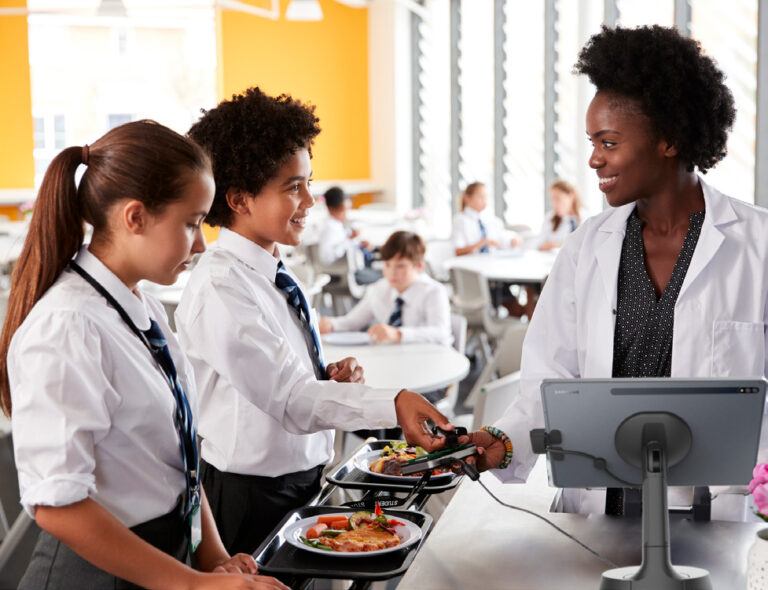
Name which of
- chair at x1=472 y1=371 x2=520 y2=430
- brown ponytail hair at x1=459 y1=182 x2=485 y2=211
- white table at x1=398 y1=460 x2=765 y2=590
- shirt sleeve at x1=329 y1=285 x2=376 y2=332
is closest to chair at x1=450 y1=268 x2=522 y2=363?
shirt sleeve at x1=329 y1=285 x2=376 y2=332

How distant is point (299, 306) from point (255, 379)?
0.29 meters

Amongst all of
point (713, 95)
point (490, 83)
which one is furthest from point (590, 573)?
point (490, 83)

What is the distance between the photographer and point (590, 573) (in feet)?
5.40

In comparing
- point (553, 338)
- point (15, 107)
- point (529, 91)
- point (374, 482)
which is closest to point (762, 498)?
point (553, 338)

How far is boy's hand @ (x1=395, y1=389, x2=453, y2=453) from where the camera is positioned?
1.91 meters

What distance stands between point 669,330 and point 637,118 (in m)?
0.44

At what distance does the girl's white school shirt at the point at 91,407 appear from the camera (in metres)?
1.42

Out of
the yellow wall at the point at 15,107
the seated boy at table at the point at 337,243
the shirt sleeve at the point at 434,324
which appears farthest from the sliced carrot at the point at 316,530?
the yellow wall at the point at 15,107

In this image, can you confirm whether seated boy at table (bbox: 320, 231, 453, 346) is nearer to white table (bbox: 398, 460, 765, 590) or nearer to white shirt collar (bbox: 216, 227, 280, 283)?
white shirt collar (bbox: 216, 227, 280, 283)

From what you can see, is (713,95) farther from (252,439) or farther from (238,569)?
(238,569)

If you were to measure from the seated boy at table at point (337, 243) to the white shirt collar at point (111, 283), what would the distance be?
674cm

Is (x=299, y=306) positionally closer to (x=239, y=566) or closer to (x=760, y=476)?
(x=239, y=566)

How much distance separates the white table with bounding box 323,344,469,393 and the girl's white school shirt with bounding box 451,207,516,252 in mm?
4777

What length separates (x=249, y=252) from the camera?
2242mm
